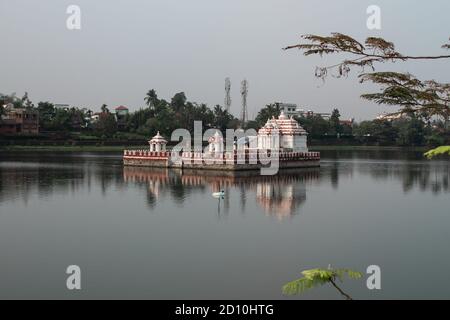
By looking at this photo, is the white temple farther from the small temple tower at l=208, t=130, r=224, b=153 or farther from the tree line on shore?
the tree line on shore

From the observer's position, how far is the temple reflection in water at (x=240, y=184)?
21.8 m

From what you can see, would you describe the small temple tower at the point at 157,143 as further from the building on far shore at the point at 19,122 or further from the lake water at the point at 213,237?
the building on far shore at the point at 19,122

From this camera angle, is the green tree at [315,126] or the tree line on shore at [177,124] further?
the green tree at [315,126]

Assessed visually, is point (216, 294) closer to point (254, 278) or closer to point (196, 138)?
point (254, 278)

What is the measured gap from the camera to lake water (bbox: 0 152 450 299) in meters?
11.0

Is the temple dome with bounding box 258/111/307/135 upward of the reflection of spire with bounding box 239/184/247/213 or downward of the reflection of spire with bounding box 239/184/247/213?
upward

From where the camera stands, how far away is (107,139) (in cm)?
6800

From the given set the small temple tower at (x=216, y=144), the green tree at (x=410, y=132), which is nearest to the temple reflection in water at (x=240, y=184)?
the small temple tower at (x=216, y=144)

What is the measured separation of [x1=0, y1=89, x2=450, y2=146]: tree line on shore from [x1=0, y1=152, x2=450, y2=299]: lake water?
40.8m

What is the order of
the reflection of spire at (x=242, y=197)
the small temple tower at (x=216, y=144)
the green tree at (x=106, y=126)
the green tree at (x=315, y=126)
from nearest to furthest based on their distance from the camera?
the reflection of spire at (x=242, y=197) < the small temple tower at (x=216, y=144) < the green tree at (x=106, y=126) < the green tree at (x=315, y=126)

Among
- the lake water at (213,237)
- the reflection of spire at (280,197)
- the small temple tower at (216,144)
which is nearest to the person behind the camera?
the lake water at (213,237)

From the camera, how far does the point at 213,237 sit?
1520 cm

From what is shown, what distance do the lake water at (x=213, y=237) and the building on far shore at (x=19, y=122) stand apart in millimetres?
38183

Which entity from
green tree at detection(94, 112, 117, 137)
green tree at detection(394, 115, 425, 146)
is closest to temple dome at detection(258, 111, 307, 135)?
green tree at detection(94, 112, 117, 137)
